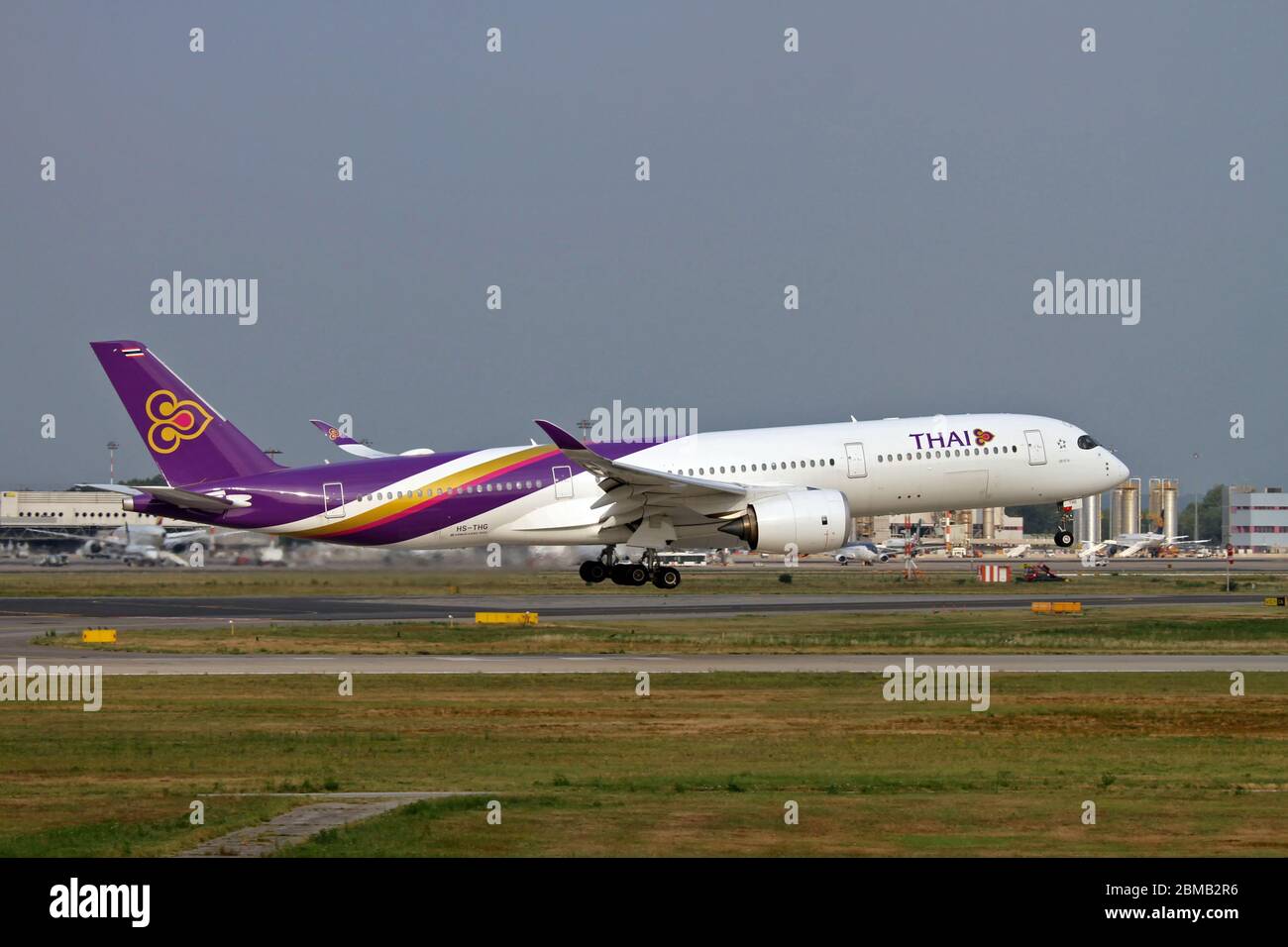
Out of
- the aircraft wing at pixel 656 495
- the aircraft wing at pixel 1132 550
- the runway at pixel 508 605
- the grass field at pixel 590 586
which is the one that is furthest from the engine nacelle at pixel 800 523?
the aircraft wing at pixel 1132 550

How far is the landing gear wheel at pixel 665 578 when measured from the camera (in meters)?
52.2

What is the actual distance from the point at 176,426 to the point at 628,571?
50.0 ft

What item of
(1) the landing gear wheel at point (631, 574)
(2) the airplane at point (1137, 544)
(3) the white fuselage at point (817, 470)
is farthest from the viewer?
(2) the airplane at point (1137, 544)

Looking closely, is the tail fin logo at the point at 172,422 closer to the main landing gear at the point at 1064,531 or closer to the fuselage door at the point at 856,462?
the fuselage door at the point at 856,462

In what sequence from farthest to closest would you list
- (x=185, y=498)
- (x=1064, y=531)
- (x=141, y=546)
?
(x=141, y=546), (x=1064, y=531), (x=185, y=498)

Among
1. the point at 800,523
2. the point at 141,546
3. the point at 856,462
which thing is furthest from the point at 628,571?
the point at 141,546

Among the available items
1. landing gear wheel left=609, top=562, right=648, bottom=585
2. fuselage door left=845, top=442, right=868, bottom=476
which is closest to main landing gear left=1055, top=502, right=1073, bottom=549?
fuselage door left=845, top=442, right=868, bottom=476

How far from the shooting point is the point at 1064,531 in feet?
189

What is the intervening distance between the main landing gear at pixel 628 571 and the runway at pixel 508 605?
6.84 metres

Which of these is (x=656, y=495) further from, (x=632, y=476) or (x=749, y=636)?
(x=749, y=636)

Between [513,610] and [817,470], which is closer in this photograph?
[817,470]
